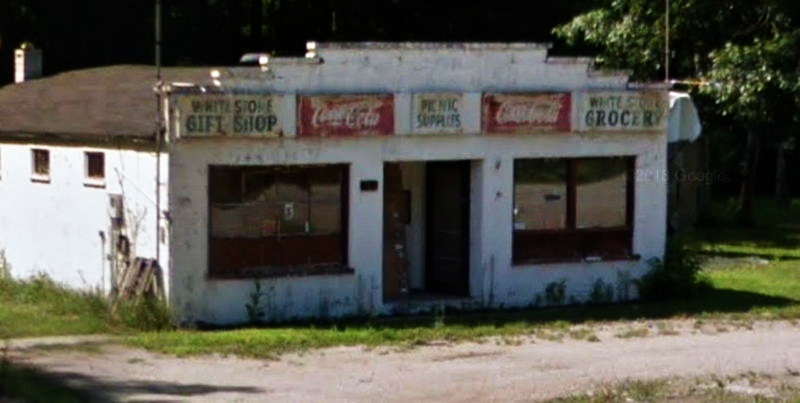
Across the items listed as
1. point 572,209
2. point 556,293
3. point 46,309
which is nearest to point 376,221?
point 556,293

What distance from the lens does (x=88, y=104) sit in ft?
85.9

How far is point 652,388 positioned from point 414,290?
8308 mm

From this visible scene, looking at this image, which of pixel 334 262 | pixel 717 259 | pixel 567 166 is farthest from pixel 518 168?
pixel 717 259

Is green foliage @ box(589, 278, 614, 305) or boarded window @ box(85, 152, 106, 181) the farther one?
green foliage @ box(589, 278, 614, 305)

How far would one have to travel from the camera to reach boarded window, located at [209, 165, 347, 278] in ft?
75.9

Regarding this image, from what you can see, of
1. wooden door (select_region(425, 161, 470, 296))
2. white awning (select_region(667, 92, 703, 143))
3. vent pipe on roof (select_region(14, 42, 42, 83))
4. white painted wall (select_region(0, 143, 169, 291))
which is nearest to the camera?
white painted wall (select_region(0, 143, 169, 291))

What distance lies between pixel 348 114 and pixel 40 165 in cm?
542

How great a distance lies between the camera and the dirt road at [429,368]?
692 inches

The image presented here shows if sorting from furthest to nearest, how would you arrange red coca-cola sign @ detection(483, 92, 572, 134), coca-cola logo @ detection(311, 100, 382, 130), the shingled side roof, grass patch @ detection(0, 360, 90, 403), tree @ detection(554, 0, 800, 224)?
tree @ detection(554, 0, 800, 224) < red coca-cola sign @ detection(483, 92, 572, 134) < the shingled side roof < coca-cola logo @ detection(311, 100, 382, 130) < grass patch @ detection(0, 360, 90, 403)

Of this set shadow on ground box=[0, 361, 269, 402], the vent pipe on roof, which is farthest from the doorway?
the vent pipe on roof

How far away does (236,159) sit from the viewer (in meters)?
23.0

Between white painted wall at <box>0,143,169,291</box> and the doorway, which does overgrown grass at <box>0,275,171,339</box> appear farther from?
the doorway

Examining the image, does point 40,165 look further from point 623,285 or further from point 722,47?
point 722,47

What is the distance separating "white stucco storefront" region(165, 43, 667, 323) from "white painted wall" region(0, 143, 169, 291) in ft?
2.90
